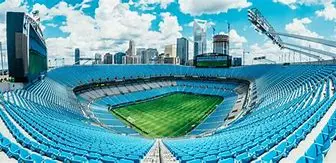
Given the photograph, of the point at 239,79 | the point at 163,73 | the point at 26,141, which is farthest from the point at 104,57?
the point at 26,141

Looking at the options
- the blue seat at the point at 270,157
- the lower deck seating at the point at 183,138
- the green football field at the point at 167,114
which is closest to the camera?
the blue seat at the point at 270,157

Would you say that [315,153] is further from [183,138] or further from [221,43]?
[221,43]

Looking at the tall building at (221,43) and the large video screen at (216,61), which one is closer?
the large video screen at (216,61)

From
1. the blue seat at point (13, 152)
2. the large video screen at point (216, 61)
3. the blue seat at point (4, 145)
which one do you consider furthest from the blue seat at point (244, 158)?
the large video screen at point (216, 61)

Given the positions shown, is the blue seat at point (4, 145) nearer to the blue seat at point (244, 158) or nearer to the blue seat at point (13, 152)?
the blue seat at point (13, 152)

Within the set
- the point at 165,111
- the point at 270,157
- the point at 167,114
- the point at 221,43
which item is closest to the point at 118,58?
the point at 221,43

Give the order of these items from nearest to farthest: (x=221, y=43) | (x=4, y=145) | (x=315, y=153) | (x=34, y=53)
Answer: (x=315, y=153) < (x=4, y=145) < (x=34, y=53) < (x=221, y=43)

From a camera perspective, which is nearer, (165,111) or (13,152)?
(13,152)
